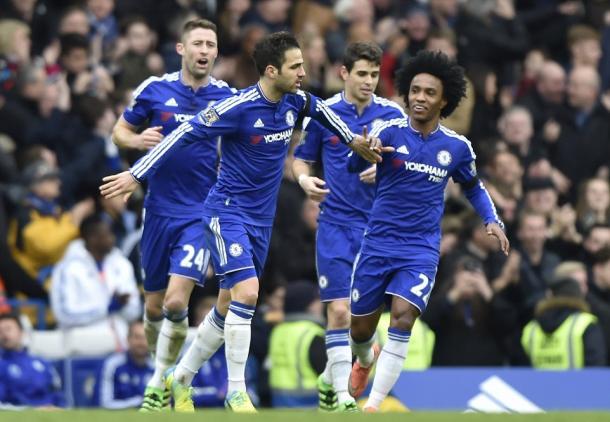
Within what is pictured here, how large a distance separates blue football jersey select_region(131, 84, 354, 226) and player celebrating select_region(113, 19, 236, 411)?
0.76 m

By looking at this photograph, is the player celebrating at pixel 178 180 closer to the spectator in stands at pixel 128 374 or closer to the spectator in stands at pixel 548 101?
the spectator in stands at pixel 128 374

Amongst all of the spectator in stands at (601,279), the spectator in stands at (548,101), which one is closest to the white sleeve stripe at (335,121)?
the spectator in stands at (601,279)

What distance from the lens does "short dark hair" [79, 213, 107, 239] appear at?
60.0 ft

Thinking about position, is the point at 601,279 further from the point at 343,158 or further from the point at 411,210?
the point at 411,210

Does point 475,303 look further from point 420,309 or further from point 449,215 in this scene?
point 420,309

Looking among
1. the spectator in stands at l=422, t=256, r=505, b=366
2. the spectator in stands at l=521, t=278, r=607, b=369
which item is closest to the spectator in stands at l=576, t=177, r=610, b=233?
the spectator in stands at l=521, t=278, r=607, b=369

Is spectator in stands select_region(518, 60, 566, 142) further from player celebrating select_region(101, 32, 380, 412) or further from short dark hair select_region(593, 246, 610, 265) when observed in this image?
player celebrating select_region(101, 32, 380, 412)

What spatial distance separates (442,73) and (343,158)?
1343 millimetres

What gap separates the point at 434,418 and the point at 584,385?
20.8 feet

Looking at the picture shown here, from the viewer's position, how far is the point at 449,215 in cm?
2077

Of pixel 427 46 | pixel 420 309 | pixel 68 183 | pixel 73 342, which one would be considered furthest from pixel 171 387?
pixel 427 46

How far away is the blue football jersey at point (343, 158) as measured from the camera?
49.3 ft

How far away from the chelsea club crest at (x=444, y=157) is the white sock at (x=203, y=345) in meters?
2.15

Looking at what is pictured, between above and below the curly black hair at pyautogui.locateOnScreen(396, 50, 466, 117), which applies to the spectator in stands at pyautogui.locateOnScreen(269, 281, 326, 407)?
below
